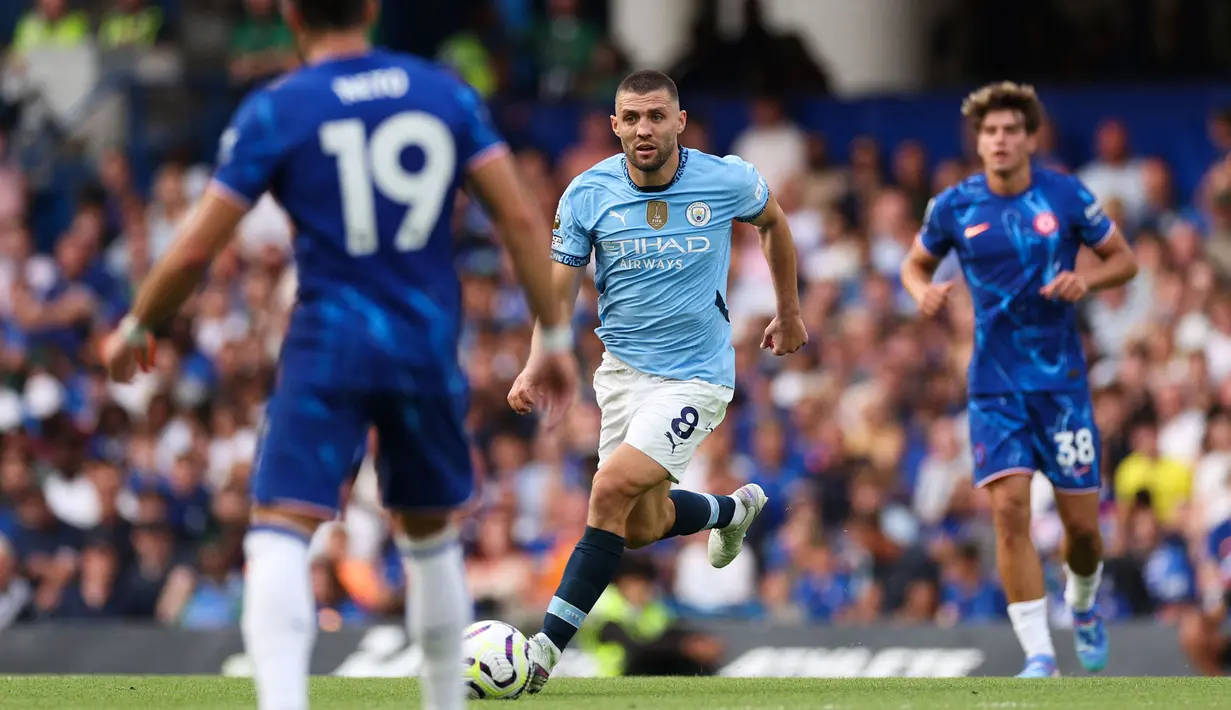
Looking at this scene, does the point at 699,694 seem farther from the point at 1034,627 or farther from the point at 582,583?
the point at 1034,627

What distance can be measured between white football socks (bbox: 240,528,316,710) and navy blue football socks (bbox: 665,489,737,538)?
3.64 m

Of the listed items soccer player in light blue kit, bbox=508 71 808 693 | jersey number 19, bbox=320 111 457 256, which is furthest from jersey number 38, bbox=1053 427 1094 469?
jersey number 19, bbox=320 111 457 256

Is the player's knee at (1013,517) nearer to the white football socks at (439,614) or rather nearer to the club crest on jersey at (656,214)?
the club crest on jersey at (656,214)

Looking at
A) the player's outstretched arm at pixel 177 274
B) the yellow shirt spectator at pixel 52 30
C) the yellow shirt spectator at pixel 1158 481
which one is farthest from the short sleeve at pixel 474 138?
the yellow shirt spectator at pixel 52 30

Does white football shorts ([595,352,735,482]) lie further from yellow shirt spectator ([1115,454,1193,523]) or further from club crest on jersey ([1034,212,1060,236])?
yellow shirt spectator ([1115,454,1193,523])

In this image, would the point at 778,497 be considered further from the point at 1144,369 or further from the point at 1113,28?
the point at 1113,28

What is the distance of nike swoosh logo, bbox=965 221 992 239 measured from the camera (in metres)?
9.96

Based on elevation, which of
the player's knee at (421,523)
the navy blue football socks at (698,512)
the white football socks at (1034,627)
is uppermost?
the player's knee at (421,523)

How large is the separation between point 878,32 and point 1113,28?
3.43 metres

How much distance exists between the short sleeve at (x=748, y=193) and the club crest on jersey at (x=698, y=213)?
0.50 ft

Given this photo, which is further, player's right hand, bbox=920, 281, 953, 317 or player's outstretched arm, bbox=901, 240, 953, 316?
player's outstretched arm, bbox=901, 240, 953, 316

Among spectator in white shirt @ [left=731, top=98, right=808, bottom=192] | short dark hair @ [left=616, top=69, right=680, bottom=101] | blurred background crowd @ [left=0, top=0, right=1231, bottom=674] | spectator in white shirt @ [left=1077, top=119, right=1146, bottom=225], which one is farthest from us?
spectator in white shirt @ [left=731, top=98, right=808, bottom=192]

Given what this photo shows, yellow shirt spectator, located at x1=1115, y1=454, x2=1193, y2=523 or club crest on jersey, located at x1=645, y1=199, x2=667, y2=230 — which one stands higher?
club crest on jersey, located at x1=645, y1=199, x2=667, y2=230

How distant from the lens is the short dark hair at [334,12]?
591 centimetres
